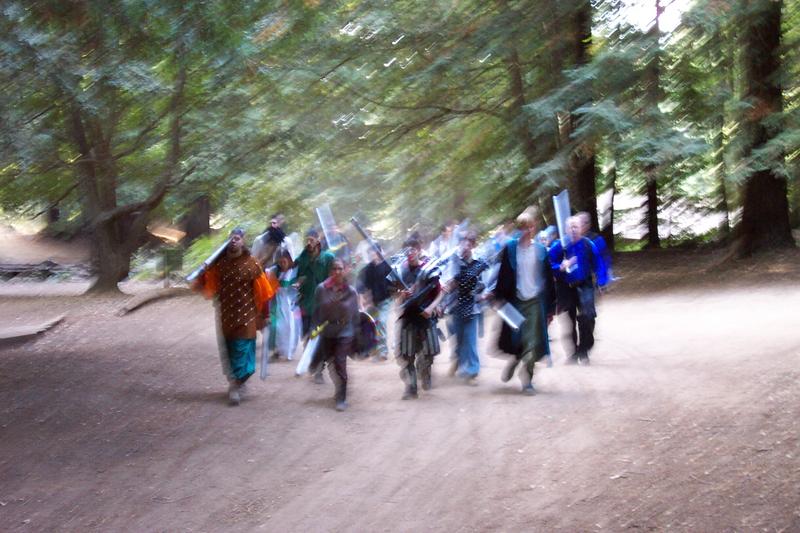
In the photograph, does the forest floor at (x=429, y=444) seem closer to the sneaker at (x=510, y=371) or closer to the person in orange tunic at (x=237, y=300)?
the sneaker at (x=510, y=371)

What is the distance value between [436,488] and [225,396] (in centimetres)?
460

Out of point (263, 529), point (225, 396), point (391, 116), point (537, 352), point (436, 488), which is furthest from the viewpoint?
point (391, 116)

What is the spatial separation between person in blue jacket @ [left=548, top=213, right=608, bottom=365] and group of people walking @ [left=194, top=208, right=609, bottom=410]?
1 cm

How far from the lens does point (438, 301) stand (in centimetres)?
1105

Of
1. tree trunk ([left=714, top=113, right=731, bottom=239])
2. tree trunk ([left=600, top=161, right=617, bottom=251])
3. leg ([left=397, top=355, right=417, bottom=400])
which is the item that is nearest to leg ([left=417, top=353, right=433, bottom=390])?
leg ([left=397, top=355, right=417, bottom=400])

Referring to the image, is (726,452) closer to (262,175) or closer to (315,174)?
(262,175)

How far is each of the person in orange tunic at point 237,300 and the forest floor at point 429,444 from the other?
478 mm

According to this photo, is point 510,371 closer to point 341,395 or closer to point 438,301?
point 438,301

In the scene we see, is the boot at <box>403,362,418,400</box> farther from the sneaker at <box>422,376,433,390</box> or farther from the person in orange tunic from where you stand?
the person in orange tunic

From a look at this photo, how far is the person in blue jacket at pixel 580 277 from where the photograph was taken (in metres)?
12.6

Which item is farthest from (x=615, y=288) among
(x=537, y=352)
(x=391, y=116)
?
(x=537, y=352)

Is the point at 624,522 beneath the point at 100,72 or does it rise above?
beneath

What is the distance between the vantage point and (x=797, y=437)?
7785 millimetres

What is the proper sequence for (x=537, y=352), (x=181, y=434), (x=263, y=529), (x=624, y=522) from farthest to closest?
(x=537, y=352) → (x=181, y=434) → (x=263, y=529) → (x=624, y=522)
